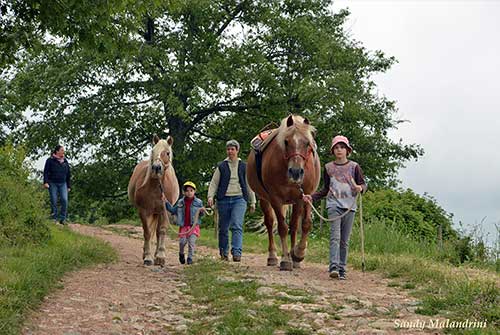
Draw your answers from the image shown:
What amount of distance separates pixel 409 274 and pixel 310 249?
19.7 ft

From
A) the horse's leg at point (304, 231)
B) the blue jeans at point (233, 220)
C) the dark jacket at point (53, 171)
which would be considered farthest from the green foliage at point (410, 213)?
the dark jacket at point (53, 171)

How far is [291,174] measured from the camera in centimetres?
903

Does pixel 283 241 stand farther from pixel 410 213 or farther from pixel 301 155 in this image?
pixel 410 213

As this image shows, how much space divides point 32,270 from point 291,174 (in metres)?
3.58

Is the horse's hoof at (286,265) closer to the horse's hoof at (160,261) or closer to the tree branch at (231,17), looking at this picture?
the horse's hoof at (160,261)

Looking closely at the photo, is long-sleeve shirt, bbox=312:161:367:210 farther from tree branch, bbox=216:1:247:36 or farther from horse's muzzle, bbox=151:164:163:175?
tree branch, bbox=216:1:247:36

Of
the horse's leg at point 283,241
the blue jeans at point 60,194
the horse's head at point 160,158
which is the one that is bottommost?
the horse's leg at point 283,241

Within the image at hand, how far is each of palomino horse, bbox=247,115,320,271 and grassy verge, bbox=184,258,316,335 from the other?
A: 1.16 meters

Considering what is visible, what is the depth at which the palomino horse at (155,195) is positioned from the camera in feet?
35.7

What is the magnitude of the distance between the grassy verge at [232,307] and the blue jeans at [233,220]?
92.4 inches

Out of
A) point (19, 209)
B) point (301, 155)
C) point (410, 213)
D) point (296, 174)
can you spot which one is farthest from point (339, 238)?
point (410, 213)

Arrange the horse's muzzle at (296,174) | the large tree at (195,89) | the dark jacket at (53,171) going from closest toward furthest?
the horse's muzzle at (296,174) < the dark jacket at (53,171) < the large tree at (195,89)

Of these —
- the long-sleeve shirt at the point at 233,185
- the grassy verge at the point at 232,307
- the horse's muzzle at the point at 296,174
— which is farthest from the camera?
the long-sleeve shirt at the point at 233,185

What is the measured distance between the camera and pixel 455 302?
245 inches
